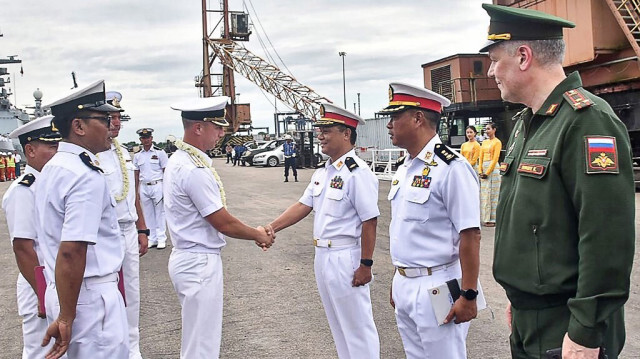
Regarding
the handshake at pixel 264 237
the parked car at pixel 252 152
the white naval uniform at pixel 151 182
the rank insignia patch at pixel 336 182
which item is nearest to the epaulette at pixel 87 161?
the handshake at pixel 264 237

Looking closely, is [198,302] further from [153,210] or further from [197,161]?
[153,210]

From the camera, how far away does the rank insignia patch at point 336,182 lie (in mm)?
4185

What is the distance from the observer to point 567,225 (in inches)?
78.5

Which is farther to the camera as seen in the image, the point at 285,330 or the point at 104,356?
the point at 285,330

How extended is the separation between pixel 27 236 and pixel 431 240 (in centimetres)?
243

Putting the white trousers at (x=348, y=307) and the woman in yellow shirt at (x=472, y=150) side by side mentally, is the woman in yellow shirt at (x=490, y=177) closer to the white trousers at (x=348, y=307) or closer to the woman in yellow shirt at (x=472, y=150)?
the woman in yellow shirt at (x=472, y=150)

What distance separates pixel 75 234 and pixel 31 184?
1.22 meters

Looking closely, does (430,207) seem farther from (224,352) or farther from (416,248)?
(224,352)

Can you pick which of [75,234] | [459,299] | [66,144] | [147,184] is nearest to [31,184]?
[66,144]

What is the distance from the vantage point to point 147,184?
10086 millimetres

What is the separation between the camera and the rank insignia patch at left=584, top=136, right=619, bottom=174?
1858 mm

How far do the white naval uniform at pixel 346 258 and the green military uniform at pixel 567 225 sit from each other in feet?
5.84

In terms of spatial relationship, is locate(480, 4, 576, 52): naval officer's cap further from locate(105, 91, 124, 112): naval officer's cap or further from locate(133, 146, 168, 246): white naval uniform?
locate(133, 146, 168, 246): white naval uniform

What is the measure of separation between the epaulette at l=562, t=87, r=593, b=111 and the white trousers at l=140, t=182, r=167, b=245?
8484mm
